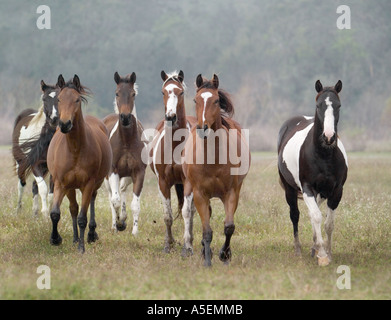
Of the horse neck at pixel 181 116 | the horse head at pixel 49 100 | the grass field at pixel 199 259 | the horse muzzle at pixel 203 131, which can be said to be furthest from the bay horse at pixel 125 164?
the horse muzzle at pixel 203 131

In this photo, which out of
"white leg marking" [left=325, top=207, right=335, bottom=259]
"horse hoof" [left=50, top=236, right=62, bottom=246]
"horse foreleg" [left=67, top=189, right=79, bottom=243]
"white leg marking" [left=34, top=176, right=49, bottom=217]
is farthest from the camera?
"white leg marking" [left=34, top=176, right=49, bottom=217]

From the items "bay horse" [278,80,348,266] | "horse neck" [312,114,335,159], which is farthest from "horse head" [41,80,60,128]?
"horse neck" [312,114,335,159]

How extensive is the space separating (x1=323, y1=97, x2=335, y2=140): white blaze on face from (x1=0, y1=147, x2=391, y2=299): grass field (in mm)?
1686

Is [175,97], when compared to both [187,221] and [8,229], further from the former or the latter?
[8,229]

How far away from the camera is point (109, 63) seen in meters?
60.4

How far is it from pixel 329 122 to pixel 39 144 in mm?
5696

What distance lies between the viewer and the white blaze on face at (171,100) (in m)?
8.86

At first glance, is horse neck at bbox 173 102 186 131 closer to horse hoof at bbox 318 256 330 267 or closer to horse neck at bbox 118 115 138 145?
horse neck at bbox 118 115 138 145

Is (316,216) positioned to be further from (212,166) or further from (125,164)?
(125,164)

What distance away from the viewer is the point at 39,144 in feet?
37.2

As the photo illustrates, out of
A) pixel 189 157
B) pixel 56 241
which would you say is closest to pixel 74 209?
pixel 56 241

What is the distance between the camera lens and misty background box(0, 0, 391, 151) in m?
55.7

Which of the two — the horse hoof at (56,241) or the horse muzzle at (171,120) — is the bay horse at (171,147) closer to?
the horse muzzle at (171,120)

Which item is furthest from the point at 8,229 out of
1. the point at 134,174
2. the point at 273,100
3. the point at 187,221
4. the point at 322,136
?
the point at 273,100
